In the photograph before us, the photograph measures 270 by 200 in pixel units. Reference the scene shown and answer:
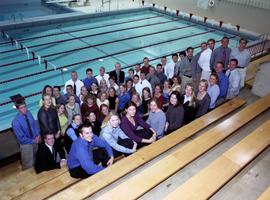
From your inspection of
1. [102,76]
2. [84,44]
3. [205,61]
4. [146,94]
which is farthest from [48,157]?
[84,44]

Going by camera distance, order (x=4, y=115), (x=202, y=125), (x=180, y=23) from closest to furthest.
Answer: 1. (x=202, y=125)
2. (x=4, y=115)
3. (x=180, y=23)

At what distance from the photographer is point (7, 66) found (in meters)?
8.73

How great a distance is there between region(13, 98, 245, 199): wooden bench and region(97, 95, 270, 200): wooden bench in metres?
0.24

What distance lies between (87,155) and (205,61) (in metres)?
3.86

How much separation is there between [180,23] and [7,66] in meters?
8.42

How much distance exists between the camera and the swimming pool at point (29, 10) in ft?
44.6

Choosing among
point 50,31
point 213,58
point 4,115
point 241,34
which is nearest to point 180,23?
point 241,34

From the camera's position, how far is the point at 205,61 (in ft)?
19.8

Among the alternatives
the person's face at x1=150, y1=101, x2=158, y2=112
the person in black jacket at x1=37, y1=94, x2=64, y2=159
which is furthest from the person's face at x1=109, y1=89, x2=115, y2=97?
the person's face at x1=150, y1=101, x2=158, y2=112

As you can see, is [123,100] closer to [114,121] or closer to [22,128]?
[114,121]

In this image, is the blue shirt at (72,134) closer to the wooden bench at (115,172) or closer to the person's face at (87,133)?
the wooden bench at (115,172)

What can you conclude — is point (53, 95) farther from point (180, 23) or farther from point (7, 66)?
point (180, 23)

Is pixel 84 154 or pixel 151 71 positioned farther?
pixel 151 71

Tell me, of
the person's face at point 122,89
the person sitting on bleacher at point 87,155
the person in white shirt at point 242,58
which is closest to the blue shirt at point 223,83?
the person in white shirt at point 242,58
